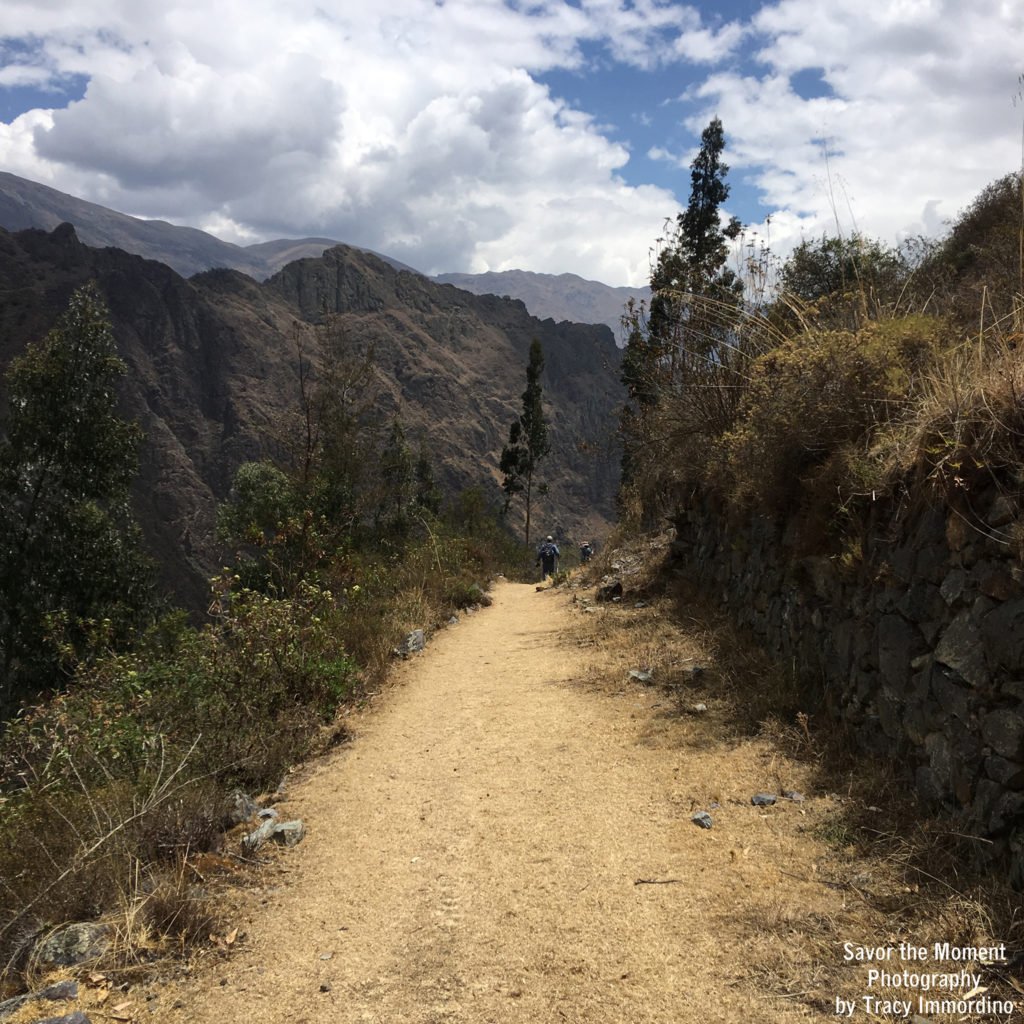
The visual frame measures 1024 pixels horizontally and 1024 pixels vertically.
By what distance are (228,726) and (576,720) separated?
9.15 feet

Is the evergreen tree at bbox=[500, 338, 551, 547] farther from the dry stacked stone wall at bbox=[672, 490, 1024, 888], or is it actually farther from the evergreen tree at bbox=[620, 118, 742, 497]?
the dry stacked stone wall at bbox=[672, 490, 1024, 888]

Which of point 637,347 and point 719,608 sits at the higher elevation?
point 637,347

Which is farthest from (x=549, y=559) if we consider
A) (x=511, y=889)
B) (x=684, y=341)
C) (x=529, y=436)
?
(x=529, y=436)

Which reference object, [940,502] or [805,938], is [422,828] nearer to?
[805,938]

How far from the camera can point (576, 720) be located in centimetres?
585

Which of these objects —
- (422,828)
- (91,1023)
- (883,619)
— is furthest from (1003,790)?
(91,1023)

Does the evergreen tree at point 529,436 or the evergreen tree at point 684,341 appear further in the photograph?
the evergreen tree at point 529,436

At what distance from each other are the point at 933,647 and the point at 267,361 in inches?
5243

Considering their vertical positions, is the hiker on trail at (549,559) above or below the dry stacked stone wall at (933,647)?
below

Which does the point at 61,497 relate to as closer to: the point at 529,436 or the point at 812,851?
the point at 812,851

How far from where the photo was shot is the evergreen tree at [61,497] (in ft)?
43.2

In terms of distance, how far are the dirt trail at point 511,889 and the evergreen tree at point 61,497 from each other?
10.4 m

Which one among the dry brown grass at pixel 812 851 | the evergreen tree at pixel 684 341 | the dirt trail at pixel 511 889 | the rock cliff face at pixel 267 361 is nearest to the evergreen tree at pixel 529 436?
the evergreen tree at pixel 684 341

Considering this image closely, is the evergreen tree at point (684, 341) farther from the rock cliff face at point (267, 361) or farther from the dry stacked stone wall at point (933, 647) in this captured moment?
the rock cliff face at point (267, 361)
